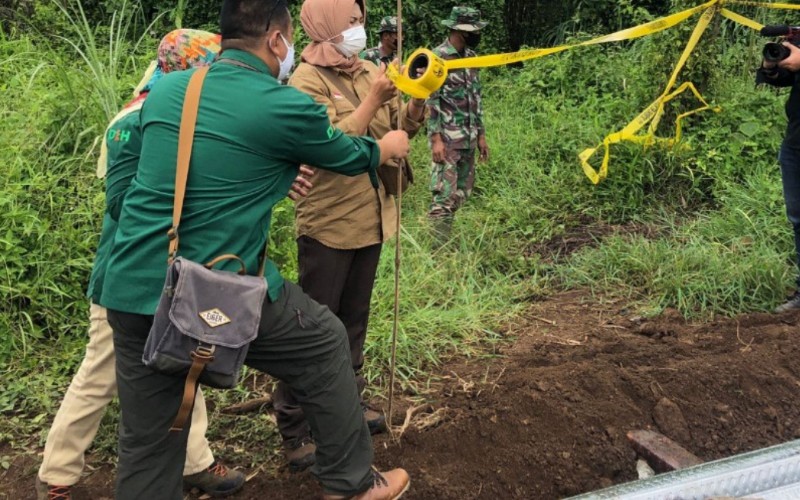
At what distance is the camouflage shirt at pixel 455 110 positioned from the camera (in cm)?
578

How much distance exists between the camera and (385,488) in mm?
2537

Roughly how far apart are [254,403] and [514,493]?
1.31 m

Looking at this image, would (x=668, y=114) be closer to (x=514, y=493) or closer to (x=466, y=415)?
(x=466, y=415)

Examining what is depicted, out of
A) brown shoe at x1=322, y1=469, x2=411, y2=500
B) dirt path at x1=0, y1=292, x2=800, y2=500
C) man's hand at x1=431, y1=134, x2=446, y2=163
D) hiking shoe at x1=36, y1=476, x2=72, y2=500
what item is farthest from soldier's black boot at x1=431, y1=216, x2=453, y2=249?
hiking shoe at x1=36, y1=476, x2=72, y2=500

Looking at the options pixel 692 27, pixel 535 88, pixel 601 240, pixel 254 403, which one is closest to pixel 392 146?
pixel 254 403

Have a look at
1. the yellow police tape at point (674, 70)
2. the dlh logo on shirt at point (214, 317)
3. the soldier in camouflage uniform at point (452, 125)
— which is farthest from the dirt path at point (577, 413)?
the soldier in camouflage uniform at point (452, 125)

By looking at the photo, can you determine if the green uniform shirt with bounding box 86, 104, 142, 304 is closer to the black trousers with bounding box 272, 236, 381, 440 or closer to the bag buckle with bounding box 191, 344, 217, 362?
the bag buckle with bounding box 191, 344, 217, 362

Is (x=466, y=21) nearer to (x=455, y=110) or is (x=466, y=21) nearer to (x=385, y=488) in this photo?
(x=455, y=110)

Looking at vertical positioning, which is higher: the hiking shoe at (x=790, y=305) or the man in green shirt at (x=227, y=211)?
the man in green shirt at (x=227, y=211)

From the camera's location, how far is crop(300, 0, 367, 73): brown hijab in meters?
2.76

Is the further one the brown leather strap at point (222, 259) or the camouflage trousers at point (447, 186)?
the camouflage trousers at point (447, 186)

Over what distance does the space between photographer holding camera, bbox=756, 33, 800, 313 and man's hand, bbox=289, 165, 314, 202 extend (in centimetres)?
278

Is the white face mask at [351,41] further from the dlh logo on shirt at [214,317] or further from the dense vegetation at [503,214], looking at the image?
the dense vegetation at [503,214]

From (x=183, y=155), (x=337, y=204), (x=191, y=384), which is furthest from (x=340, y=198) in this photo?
(x=191, y=384)
